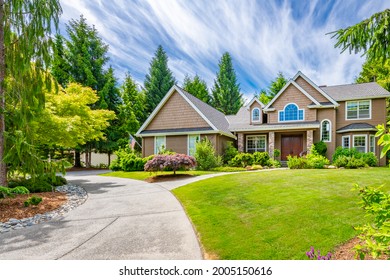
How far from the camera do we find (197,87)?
123 ft

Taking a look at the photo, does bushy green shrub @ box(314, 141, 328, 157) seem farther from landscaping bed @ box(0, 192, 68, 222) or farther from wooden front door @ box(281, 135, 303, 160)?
landscaping bed @ box(0, 192, 68, 222)

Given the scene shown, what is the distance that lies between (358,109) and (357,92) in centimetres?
165

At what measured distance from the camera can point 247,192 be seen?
23.3 feet

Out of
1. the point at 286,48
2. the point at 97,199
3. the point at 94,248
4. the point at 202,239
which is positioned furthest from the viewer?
the point at 97,199

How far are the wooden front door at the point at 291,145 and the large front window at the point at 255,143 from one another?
1700 mm

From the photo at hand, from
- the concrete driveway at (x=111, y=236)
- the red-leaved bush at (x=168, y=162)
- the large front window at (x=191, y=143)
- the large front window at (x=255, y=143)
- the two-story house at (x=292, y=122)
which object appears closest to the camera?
the concrete driveway at (x=111, y=236)

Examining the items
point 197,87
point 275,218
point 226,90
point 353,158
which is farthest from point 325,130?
point 197,87

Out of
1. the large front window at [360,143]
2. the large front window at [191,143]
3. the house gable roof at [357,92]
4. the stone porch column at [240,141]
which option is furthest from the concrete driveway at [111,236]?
the house gable roof at [357,92]

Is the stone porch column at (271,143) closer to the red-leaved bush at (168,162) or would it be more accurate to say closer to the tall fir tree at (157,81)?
the red-leaved bush at (168,162)

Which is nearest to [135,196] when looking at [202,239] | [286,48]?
[202,239]

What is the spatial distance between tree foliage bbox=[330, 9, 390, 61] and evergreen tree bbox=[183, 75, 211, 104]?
32.1 m

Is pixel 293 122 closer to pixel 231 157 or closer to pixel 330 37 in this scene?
pixel 231 157

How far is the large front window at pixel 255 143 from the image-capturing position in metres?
19.5

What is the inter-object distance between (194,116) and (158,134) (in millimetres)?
3519
